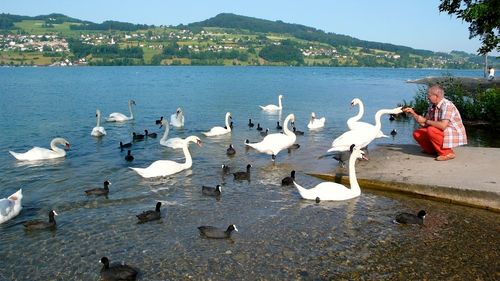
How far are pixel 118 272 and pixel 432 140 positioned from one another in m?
9.12

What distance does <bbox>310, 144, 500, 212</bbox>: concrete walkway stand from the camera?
10836 mm

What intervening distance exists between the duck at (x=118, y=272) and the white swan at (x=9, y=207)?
4.05m

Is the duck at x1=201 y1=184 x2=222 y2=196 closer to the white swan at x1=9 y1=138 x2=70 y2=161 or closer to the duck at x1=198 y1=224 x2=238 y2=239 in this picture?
the duck at x1=198 y1=224 x2=238 y2=239

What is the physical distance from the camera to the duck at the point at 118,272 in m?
7.75

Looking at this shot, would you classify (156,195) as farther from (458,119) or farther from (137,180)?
(458,119)

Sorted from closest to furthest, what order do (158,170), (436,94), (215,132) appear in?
(436,94), (158,170), (215,132)

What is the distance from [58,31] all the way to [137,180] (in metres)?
205

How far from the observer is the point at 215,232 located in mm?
9492

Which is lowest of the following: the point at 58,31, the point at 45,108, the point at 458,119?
the point at 45,108

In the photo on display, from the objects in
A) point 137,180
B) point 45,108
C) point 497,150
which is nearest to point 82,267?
point 137,180

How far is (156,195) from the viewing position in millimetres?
12703

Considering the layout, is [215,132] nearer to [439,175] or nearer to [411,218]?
[439,175]

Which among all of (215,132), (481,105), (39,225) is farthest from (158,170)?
(481,105)

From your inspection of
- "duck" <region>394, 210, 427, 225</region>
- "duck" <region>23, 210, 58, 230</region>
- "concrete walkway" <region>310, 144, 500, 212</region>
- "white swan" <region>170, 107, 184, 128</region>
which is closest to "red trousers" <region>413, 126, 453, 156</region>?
"concrete walkway" <region>310, 144, 500, 212</region>
